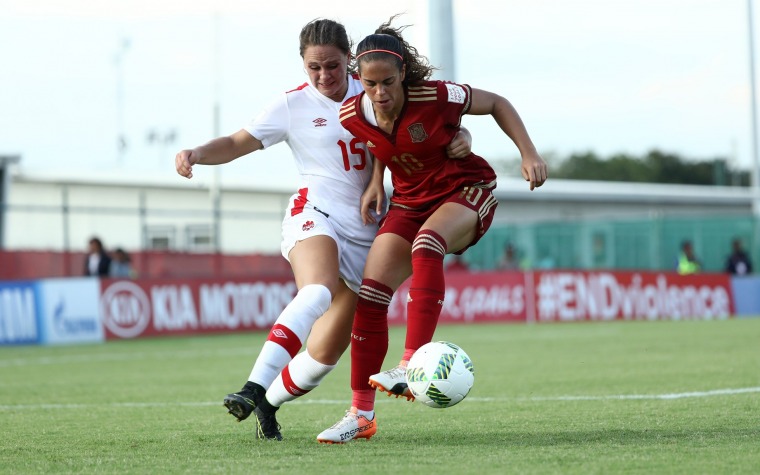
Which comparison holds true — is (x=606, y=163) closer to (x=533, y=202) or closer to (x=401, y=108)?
(x=533, y=202)

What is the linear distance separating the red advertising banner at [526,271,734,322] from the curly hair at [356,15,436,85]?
17.9 m

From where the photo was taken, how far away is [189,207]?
40844mm

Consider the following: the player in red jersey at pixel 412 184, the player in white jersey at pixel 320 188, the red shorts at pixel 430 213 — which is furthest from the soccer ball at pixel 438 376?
the red shorts at pixel 430 213

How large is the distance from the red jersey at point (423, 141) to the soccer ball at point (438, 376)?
0.91 metres

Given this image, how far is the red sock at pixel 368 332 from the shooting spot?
5941mm

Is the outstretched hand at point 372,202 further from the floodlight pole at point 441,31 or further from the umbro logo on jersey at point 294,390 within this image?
the floodlight pole at point 441,31

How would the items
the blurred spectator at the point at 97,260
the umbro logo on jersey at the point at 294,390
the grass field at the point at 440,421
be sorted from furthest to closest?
the blurred spectator at the point at 97,260, the umbro logo on jersey at the point at 294,390, the grass field at the point at 440,421

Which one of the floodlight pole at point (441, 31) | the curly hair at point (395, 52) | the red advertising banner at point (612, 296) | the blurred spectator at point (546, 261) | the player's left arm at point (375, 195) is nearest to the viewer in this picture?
the curly hair at point (395, 52)

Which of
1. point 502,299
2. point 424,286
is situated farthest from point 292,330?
point 502,299

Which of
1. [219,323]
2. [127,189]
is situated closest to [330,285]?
[219,323]

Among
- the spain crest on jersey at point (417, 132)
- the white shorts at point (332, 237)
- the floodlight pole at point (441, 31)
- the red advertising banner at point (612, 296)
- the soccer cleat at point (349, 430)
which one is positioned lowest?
the red advertising banner at point (612, 296)

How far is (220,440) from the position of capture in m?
5.88

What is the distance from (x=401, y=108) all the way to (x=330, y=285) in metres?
0.95

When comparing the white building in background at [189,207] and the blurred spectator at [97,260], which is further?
the white building in background at [189,207]
